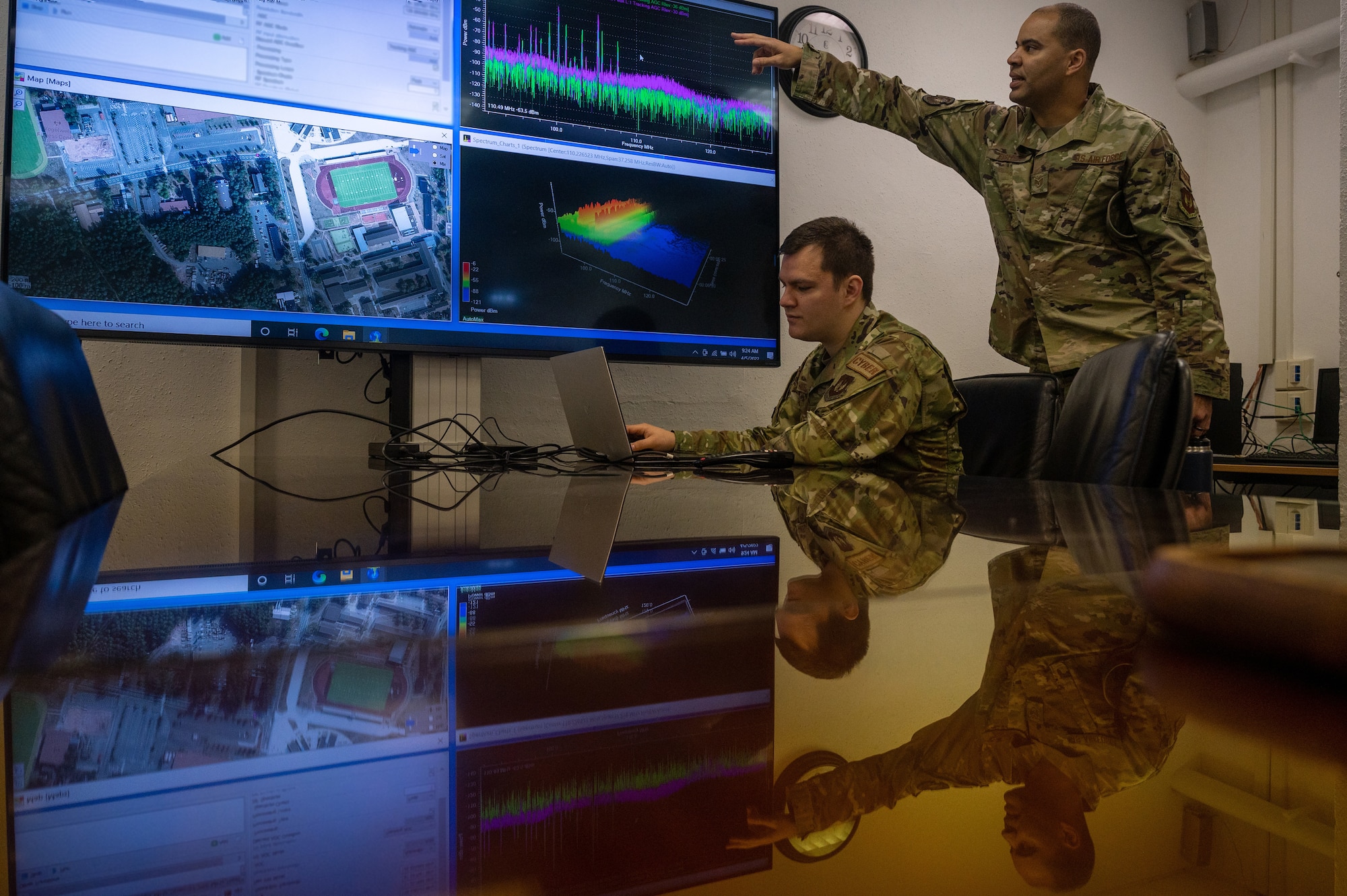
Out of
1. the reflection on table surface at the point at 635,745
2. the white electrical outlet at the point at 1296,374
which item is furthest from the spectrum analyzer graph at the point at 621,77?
the white electrical outlet at the point at 1296,374

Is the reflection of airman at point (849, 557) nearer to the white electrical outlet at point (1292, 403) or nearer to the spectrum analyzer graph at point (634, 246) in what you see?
the spectrum analyzer graph at point (634, 246)

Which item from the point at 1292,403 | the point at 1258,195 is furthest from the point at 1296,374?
the point at 1258,195

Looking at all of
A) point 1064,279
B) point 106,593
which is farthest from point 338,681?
point 1064,279

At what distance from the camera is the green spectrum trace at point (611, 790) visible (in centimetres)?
12

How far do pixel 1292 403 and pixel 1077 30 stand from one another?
7.10 feet

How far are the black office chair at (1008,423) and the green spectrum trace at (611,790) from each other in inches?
54.4

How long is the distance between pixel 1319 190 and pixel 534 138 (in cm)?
310

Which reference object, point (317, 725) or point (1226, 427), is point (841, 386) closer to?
point (317, 725)

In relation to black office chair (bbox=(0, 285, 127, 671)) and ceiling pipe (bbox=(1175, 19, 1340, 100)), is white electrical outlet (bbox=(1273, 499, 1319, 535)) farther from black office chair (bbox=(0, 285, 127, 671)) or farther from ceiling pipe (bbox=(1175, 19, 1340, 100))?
ceiling pipe (bbox=(1175, 19, 1340, 100))

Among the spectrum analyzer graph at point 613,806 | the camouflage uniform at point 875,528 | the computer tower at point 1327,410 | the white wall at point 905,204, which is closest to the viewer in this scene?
the spectrum analyzer graph at point 613,806

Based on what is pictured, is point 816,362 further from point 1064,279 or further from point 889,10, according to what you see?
point 889,10

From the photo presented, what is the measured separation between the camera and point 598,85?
1980 millimetres

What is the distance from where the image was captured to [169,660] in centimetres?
20

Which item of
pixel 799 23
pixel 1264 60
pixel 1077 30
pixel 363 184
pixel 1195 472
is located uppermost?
pixel 1264 60
